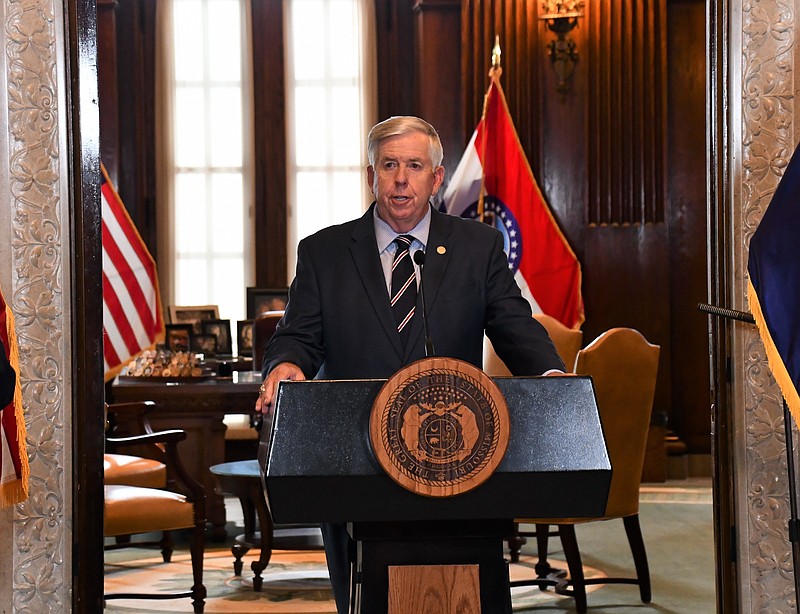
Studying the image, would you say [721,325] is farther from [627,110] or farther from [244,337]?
[244,337]

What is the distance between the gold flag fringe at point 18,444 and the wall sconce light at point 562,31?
238 inches

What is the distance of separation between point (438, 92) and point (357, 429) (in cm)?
703

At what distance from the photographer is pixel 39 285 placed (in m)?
3.22

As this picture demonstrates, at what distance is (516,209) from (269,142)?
2.24m

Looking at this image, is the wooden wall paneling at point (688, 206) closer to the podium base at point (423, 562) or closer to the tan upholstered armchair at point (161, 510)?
the tan upholstered armchair at point (161, 510)

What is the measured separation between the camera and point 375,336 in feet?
8.94

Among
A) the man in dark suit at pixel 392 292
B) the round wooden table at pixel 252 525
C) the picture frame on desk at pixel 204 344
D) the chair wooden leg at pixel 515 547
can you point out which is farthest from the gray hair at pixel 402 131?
the picture frame on desk at pixel 204 344

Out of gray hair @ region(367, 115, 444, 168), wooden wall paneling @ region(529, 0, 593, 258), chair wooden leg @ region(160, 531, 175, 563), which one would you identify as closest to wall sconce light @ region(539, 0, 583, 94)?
wooden wall paneling @ region(529, 0, 593, 258)

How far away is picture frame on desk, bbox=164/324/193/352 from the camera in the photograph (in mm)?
8195

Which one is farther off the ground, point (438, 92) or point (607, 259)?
point (438, 92)

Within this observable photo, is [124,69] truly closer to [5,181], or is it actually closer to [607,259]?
[607,259]

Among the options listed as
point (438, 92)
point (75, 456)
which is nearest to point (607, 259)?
point (438, 92)

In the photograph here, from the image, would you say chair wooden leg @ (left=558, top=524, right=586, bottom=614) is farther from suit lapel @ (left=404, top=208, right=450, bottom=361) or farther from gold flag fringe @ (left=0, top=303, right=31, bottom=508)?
gold flag fringe @ (left=0, top=303, right=31, bottom=508)

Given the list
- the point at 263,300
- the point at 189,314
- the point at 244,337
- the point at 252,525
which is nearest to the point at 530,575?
the point at 252,525
